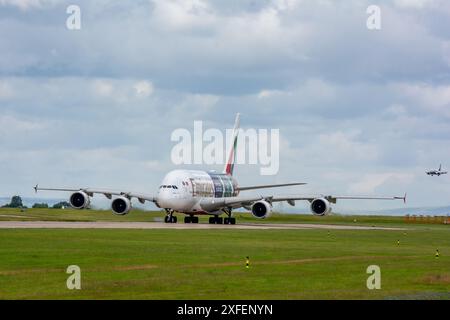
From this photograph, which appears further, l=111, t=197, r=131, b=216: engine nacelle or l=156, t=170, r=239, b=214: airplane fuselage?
l=111, t=197, r=131, b=216: engine nacelle

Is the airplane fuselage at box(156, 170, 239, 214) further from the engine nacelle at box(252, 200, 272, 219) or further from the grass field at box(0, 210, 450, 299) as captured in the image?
the grass field at box(0, 210, 450, 299)

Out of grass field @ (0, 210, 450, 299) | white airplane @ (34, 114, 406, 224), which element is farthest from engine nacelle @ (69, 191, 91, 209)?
grass field @ (0, 210, 450, 299)

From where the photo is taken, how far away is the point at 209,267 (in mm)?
39219

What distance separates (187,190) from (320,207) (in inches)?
556

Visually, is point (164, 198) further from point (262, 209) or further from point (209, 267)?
point (209, 267)

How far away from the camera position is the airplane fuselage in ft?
311

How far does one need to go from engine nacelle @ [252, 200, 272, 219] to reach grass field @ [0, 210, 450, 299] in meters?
35.8

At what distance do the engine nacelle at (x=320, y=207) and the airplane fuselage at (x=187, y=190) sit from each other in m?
10.8

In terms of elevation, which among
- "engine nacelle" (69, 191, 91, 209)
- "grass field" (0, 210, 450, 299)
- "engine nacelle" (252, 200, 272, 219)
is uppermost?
"engine nacelle" (69, 191, 91, 209)

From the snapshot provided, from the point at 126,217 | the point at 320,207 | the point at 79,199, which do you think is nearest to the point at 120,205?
the point at 79,199

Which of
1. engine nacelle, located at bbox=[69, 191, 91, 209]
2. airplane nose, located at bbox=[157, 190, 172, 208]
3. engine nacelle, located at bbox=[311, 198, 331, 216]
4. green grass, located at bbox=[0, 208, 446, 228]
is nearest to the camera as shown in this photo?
airplane nose, located at bbox=[157, 190, 172, 208]

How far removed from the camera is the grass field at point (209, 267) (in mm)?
30406

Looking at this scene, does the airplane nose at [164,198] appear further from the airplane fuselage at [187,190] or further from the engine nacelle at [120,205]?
the engine nacelle at [120,205]
